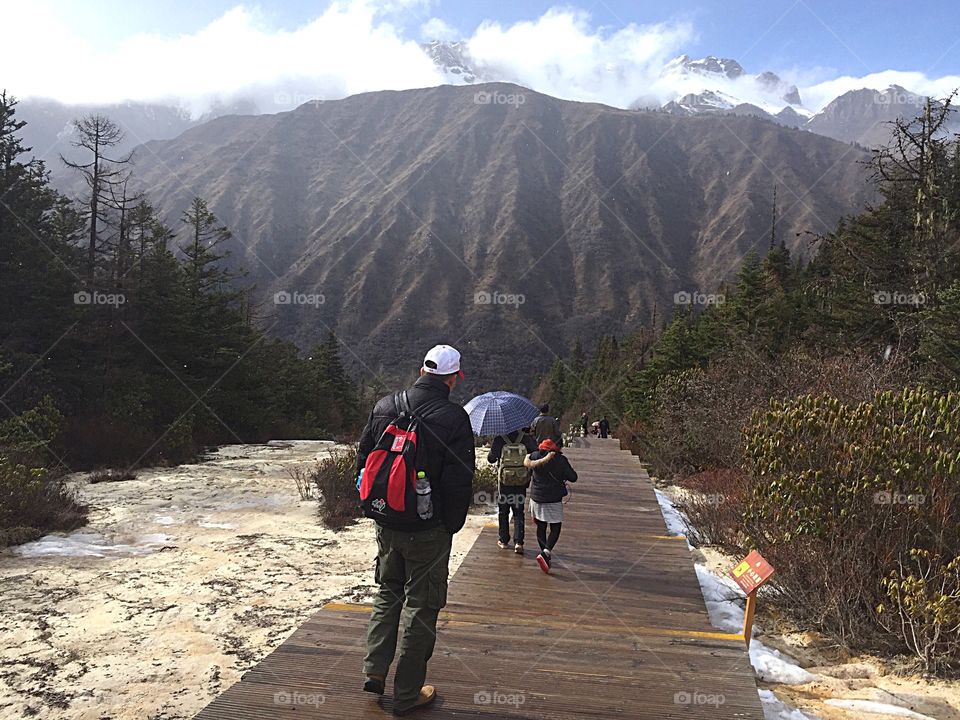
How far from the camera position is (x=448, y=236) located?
150 meters

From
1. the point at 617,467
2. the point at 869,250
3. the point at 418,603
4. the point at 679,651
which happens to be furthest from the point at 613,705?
the point at 869,250

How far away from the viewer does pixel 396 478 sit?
3.21 meters

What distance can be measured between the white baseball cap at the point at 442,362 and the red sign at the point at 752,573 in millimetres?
2574

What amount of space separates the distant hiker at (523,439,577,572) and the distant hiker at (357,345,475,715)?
110 inches

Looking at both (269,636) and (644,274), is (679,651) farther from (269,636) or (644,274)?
(644,274)

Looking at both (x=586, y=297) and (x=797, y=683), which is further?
(x=586, y=297)

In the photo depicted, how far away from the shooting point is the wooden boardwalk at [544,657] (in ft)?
11.2

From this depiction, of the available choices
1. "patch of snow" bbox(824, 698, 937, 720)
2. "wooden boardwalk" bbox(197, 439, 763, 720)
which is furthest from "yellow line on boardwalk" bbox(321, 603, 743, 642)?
"patch of snow" bbox(824, 698, 937, 720)

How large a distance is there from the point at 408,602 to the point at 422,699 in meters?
0.55

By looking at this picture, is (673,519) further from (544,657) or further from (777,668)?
(544,657)

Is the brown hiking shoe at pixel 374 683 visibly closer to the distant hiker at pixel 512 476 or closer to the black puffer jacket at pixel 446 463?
the black puffer jacket at pixel 446 463

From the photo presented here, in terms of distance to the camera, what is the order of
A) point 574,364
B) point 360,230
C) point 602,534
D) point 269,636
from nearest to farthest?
point 269,636, point 602,534, point 574,364, point 360,230

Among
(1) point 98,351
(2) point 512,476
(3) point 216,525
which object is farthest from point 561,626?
(1) point 98,351

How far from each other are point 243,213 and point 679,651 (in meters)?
164
